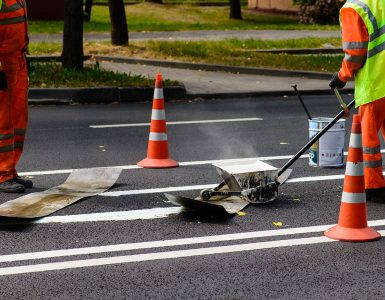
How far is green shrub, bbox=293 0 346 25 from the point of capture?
34.8m

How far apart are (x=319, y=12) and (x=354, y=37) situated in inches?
1105

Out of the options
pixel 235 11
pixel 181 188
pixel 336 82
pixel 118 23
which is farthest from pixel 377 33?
pixel 235 11

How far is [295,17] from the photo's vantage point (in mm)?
38844

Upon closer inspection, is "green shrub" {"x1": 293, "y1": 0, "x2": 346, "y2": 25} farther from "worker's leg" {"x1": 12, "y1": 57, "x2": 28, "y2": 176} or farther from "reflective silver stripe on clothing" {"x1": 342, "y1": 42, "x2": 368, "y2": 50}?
"reflective silver stripe on clothing" {"x1": 342, "y1": 42, "x2": 368, "y2": 50}

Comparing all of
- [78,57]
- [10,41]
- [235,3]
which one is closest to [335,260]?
[10,41]

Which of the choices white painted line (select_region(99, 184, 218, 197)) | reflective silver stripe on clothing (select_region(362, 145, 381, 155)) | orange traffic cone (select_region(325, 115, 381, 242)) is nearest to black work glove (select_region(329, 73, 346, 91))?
reflective silver stripe on clothing (select_region(362, 145, 381, 155))

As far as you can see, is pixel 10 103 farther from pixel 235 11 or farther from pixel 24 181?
pixel 235 11

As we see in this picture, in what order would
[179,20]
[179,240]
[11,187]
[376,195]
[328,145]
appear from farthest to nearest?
[179,20]
[328,145]
[11,187]
[376,195]
[179,240]

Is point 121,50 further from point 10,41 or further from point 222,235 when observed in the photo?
point 222,235

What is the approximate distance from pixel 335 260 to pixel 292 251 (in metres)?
0.34

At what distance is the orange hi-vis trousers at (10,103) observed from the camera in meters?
8.34

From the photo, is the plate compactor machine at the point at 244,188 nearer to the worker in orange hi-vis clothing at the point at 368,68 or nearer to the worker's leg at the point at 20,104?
the worker in orange hi-vis clothing at the point at 368,68

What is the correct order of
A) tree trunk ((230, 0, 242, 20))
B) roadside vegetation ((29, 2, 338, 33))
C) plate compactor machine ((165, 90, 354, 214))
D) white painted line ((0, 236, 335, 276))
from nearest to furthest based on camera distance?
white painted line ((0, 236, 335, 276))
plate compactor machine ((165, 90, 354, 214))
roadside vegetation ((29, 2, 338, 33))
tree trunk ((230, 0, 242, 20))

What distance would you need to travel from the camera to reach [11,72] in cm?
834
